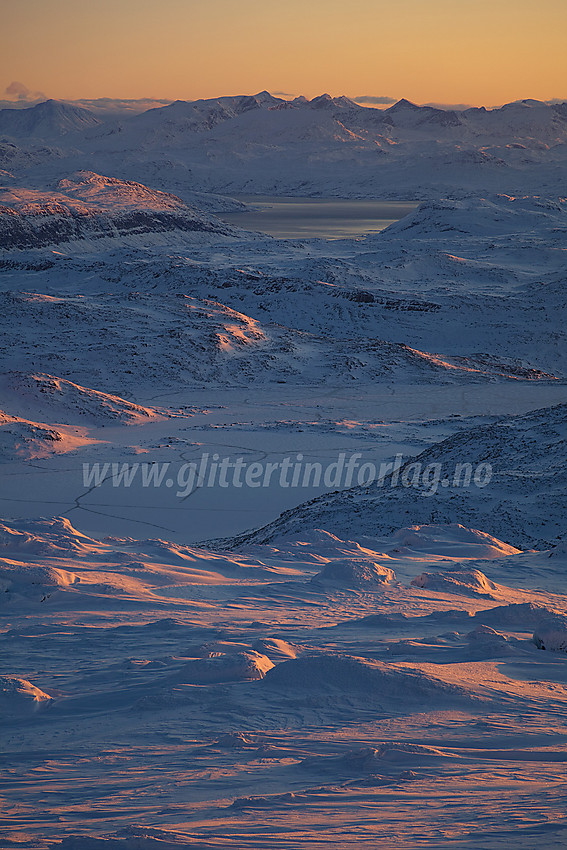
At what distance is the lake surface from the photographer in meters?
108

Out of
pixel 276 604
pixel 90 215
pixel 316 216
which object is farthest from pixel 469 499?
pixel 316 216

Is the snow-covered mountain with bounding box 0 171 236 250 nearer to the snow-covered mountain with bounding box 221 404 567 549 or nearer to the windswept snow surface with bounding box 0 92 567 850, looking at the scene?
the windswept snow surface with bounding box 0 92 567 850

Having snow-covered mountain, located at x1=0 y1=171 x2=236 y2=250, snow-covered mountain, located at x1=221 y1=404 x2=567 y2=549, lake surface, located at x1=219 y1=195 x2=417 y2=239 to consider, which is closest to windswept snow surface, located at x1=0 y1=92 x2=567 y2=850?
snow-covered mountain, located at x1=221 y1=404 x2=567 y2=549

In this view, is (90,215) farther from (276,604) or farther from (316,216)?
(276,604)

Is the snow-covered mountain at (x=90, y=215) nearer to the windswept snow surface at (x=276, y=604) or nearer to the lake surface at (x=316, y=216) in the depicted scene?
the lake surface at (x=316, y=216)

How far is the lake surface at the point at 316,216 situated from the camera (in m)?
108

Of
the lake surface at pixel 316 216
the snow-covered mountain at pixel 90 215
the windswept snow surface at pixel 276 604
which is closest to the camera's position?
the windswept snow surface at pixel 276 604

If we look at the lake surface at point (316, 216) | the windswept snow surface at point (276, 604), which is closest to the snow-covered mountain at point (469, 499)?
the windswept snow surface at point (276, 604)

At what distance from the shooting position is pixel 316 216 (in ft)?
461

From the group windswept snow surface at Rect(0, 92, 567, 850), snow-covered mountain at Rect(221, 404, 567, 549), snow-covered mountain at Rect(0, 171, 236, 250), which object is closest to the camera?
windswept snow surface at Rect(0, 92, 567, 850)

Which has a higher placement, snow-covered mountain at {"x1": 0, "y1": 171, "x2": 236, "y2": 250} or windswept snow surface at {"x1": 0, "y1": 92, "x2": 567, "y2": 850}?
snow-covered mountain at {"x1": 0, "y1": 171, "x2": 236, "y2": 250}

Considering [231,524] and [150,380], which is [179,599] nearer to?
[231,524]

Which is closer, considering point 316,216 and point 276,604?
point 276,604

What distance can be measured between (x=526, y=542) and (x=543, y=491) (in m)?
1.31
